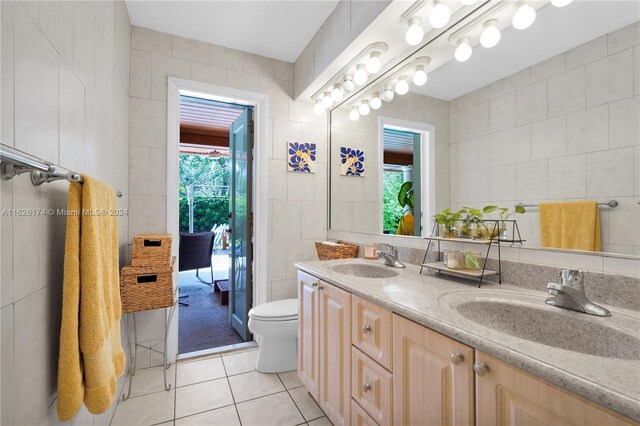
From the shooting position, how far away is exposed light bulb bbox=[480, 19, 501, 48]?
137cm

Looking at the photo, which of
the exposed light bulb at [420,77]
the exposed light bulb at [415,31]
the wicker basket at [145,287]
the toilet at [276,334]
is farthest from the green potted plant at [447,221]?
the wicker basket at [145,287]

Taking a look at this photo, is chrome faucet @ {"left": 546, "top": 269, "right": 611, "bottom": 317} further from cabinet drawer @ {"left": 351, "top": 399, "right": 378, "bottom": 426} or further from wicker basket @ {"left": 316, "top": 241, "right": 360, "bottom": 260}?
wicker basket @ {"left": 316, "top": 241, "right": 360, "bottom": 260}

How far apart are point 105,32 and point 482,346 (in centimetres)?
213

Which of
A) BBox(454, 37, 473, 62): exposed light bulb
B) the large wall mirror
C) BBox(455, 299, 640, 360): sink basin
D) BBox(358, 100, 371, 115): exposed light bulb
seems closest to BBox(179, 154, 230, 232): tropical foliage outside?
BBox(358, 100, 371, 115): exposed light bulb

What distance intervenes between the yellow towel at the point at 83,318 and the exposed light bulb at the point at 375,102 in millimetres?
1816

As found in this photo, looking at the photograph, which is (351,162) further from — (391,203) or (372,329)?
(372,329)

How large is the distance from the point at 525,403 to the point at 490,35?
57.0 inches

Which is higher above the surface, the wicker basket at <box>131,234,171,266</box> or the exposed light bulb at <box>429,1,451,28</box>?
the exposed light bulb at <box>429,1,451,28</box>

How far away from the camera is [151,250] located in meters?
1.99

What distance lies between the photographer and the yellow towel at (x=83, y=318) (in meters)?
0.88

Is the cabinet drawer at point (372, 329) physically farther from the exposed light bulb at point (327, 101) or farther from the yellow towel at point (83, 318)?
the exposed light bulb at point (327, 101)

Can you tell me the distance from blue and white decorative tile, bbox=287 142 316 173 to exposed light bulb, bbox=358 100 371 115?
1.75ft

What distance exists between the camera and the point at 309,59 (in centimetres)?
241

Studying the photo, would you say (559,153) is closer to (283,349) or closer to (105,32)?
(283,349)
